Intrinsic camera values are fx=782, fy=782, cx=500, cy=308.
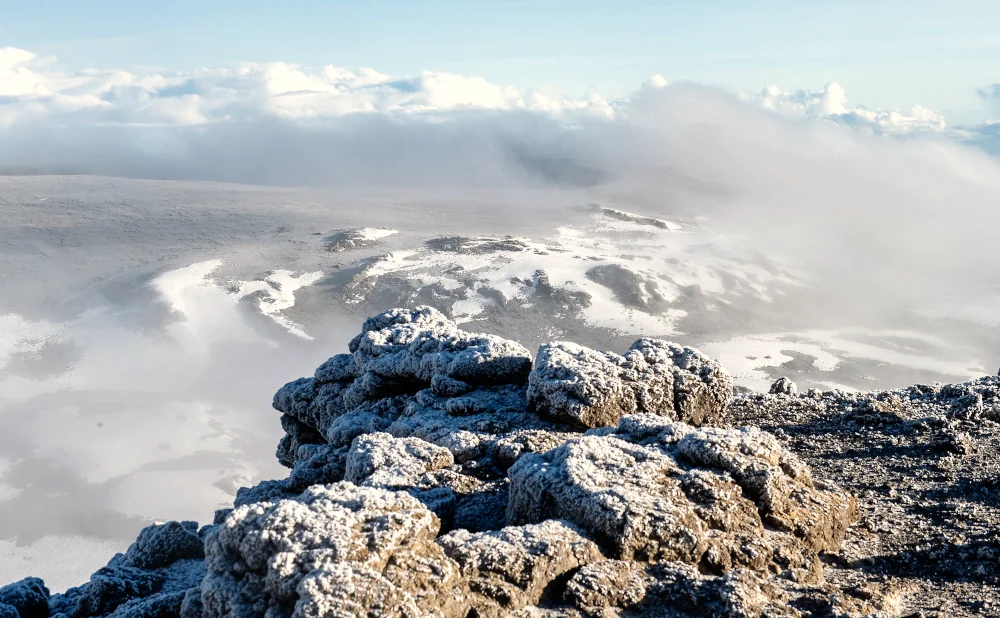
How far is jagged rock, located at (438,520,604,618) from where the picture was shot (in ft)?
34.4

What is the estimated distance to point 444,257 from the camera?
13800 centimetres

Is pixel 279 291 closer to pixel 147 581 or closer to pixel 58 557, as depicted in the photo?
pixel 58 557

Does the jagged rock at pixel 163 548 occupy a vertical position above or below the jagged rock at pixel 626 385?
below

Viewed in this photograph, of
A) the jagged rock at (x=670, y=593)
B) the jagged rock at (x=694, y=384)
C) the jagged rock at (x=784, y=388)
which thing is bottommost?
the jagged rock at (x=784, y=388)

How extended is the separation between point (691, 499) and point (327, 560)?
6.24m

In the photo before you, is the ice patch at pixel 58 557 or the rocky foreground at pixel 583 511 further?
the ice patch at pixel 58 557

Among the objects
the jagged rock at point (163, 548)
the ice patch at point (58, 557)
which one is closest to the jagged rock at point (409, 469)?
the jagged rock at point (163, 548)

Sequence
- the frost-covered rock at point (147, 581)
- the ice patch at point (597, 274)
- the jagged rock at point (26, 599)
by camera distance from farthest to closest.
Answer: the ice patch at point (597, 274)
the jagged rock at point (26, 599)
the frost-covered rock at point (147, 581)

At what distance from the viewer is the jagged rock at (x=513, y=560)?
34.4ft

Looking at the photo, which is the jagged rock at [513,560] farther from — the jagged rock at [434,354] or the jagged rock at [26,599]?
the jagged rock at [434,354]

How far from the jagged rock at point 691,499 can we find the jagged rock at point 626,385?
2700 millimetres

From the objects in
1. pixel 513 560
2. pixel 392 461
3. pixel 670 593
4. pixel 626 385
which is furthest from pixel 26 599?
pixel 626 385

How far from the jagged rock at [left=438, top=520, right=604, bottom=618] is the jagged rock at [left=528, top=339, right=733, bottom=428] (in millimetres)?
6459

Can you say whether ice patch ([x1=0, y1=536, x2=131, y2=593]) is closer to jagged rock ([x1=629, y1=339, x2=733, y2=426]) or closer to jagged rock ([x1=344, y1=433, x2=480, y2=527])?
jagged rock ([x1=344, y1=433, x2=480, y2=527])
